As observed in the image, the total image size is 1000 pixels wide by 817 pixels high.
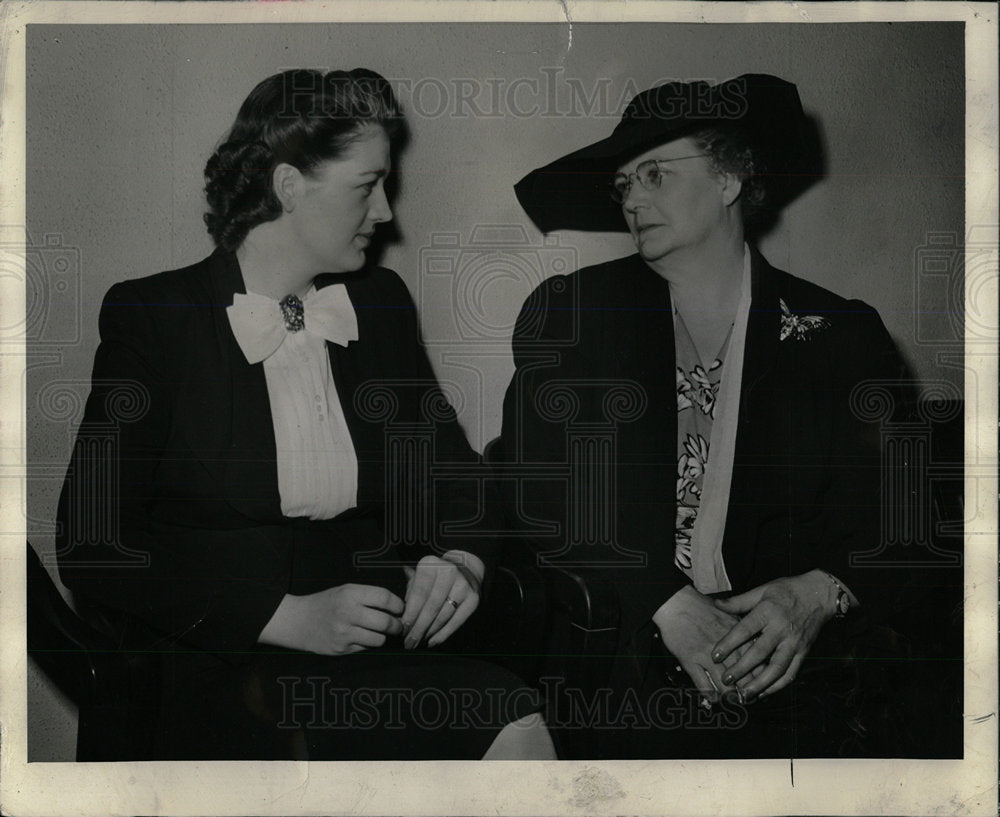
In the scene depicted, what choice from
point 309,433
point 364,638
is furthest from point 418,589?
point 309,433

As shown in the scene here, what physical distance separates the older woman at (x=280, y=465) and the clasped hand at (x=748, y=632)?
0.37 meters

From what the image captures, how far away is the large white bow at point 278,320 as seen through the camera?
200cm

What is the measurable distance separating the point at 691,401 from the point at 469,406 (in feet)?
1.46

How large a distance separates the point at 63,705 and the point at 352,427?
82 centimetres

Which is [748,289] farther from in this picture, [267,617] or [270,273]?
[267,617]

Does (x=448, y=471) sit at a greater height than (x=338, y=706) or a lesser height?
greater

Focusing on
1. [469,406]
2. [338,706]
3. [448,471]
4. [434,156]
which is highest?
[434,156]

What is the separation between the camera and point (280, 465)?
2.01 m

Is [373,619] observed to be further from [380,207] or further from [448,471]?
[380,207]

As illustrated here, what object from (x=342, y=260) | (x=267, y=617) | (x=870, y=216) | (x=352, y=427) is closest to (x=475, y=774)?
(x=267, y=617)

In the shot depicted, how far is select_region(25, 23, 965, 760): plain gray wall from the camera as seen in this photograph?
2033 mm

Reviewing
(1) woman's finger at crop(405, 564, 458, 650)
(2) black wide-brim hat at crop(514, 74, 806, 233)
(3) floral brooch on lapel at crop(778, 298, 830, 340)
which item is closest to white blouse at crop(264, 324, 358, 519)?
(1) woman's finger at crop(405, 564, 458, 650)

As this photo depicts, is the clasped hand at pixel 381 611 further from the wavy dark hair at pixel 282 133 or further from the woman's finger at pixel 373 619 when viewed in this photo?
the wavy dark hair at pixel 282 133

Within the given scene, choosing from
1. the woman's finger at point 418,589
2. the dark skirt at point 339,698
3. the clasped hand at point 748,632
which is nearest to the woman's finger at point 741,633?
the clasped hand at point 748,632
